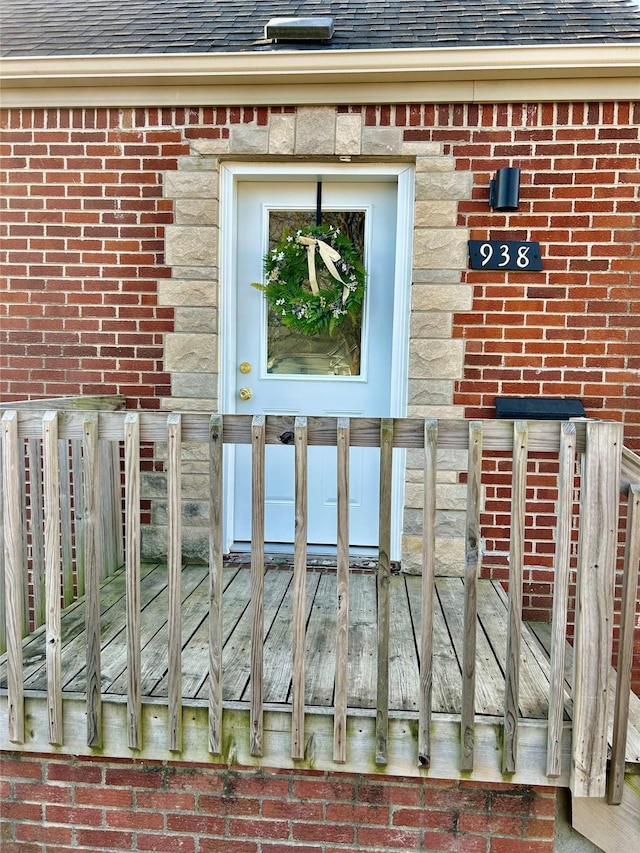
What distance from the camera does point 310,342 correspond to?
338cm

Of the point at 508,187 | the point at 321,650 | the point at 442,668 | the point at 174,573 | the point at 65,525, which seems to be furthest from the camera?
the point at 508,187

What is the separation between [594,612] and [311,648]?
1.09 metres

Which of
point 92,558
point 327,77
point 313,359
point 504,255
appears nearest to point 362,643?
point 92,558

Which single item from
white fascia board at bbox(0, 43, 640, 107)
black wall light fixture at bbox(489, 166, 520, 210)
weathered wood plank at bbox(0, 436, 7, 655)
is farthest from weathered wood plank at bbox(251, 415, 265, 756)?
white fascia board at bbox(0, 43, 640, 107)

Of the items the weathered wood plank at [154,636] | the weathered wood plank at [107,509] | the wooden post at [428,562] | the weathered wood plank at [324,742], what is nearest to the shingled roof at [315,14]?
the weathered wood plank at [107,509]

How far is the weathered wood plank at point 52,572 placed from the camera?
6.39 ft

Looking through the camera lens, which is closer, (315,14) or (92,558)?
(92,558)

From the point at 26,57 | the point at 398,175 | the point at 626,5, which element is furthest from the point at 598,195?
the point at 26,57

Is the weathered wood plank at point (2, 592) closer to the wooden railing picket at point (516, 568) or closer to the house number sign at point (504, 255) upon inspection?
the wooden railing picket at point (516, 568)

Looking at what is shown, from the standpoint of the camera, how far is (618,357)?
2.97 metres

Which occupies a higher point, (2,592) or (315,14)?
(315,14)

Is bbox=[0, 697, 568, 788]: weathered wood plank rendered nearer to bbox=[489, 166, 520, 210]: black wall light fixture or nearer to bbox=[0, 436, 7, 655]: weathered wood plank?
bbox=[0, 436, 7, 655]: weathered wood plank

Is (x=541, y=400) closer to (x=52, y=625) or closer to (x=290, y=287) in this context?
(x=290, y=287)

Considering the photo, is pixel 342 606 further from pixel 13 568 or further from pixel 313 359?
pixel 313 359
